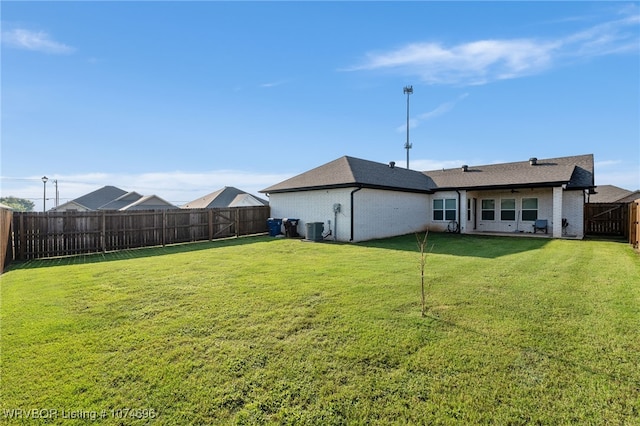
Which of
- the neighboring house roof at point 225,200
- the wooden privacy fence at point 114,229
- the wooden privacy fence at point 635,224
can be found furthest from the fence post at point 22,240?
the neighboring house roof at point 225,200

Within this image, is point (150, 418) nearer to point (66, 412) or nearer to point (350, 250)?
point (66, 412)

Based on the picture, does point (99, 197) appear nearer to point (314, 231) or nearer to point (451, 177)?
point (314, 231)

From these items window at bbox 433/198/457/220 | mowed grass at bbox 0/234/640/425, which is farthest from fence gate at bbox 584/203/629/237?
mowed grass at bbox 0/234/640/425

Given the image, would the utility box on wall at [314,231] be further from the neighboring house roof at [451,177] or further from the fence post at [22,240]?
the fence post at [22,240]

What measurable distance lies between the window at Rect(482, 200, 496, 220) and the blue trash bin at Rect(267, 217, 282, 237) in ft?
40.8

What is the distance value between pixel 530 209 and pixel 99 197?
135 ft

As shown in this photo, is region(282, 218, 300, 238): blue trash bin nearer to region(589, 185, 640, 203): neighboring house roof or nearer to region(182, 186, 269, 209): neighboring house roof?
region(182, 186, 269, 209): neighboring house roof

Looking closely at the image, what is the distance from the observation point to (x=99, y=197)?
3412cm

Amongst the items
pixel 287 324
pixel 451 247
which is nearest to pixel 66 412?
pixel 287 324

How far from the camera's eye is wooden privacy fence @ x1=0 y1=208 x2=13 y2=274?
7.62 metres

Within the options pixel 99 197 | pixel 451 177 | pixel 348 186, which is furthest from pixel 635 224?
pixel 99 197

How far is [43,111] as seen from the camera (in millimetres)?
13469

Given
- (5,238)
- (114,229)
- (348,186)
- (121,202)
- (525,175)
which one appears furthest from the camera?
(121,202)

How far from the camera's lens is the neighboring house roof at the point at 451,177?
14.7 meters
